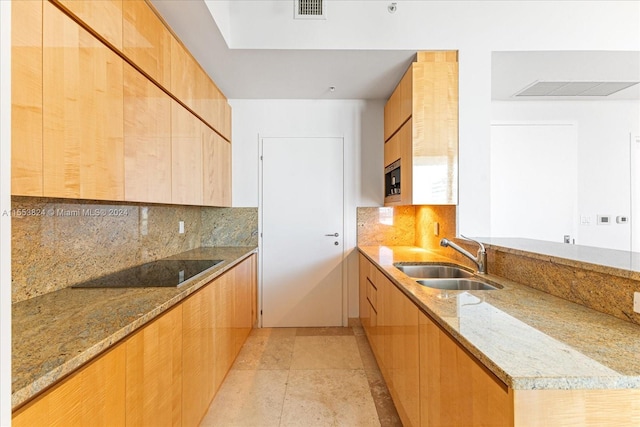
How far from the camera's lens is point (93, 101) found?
3.80 feet

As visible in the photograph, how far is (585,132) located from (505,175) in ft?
3.42

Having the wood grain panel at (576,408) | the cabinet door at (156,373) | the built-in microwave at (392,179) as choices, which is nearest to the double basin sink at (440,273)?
the built-in microwave at (392,179)

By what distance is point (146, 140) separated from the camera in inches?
60.1

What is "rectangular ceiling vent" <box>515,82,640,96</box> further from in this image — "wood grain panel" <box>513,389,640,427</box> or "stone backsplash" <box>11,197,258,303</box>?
"stone backsplash" <box>11,197,258,303</box>

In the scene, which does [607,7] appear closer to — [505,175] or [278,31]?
[505,175]

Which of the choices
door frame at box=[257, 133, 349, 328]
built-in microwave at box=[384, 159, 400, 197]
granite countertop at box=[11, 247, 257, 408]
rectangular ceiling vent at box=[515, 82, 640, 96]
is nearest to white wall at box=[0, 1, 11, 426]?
granite countertop at box=[11, 247, 257, 408]

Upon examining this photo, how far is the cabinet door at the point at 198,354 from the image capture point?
4.66 feet

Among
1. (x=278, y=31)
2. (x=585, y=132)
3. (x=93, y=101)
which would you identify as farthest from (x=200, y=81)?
(x=585, y=132)

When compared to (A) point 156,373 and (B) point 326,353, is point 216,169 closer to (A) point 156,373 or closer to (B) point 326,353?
(A) point 156,373

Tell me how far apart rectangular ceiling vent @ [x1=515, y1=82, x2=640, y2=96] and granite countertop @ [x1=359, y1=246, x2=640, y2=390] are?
2.47 metres

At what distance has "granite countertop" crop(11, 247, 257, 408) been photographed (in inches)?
27.3

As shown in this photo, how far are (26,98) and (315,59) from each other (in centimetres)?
190

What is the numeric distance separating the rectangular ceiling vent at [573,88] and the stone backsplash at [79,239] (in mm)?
3679

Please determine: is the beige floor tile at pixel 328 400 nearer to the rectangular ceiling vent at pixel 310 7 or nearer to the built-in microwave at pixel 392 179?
the built-in microwave at pixel 392 179
